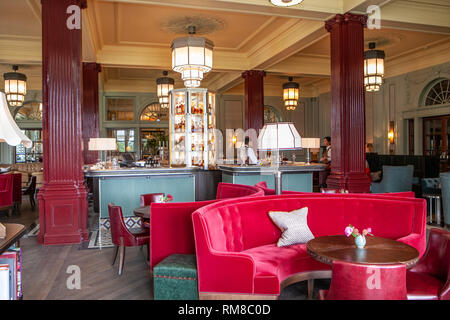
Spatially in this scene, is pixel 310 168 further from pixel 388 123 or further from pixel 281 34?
pixel 388 123

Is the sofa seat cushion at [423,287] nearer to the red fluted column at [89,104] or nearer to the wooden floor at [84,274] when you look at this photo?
the wooden floor at [84,274]

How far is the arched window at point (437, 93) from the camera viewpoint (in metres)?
10.6

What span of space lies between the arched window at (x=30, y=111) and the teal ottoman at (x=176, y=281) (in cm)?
1358

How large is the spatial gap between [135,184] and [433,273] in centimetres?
534

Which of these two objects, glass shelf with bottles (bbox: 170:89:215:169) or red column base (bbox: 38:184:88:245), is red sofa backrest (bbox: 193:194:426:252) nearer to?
red column base (bbox: 38:184:88:245)

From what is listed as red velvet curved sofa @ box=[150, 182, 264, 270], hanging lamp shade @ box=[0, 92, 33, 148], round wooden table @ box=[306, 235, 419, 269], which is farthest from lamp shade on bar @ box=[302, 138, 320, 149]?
hanging lamp shade @ box=[0, 92, 33, 148]

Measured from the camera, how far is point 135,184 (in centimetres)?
710

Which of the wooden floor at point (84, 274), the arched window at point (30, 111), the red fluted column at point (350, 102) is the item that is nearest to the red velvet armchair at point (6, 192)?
the wooden floor at point (84, 274)

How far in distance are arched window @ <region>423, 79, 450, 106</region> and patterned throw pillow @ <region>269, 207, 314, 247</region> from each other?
8.97 meters

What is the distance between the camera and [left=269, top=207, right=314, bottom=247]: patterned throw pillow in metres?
3.72

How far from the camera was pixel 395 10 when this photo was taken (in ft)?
22.8

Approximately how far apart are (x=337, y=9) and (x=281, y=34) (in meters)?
→ 2.47

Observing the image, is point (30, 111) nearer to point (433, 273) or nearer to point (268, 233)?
point (268, 233)

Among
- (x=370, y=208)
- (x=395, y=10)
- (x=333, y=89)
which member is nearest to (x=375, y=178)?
(x=333, y=89)
